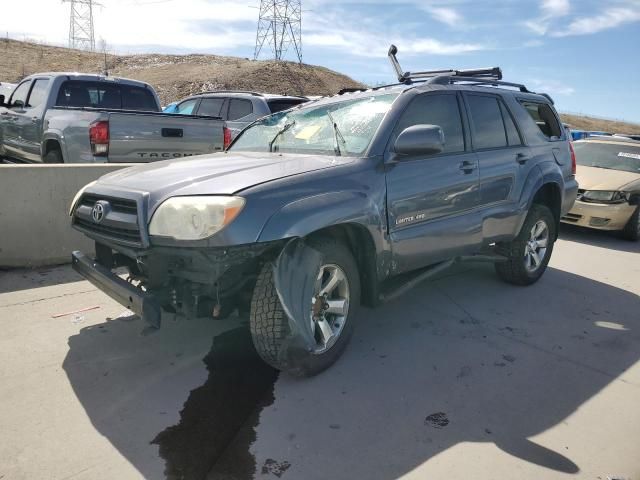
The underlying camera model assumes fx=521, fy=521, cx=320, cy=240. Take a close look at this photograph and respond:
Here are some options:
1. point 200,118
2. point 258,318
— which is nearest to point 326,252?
point 258,318

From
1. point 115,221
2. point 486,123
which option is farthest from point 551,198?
→ point 115,221

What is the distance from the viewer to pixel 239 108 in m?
9.64

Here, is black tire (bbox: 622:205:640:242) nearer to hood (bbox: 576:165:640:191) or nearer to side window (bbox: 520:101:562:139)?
hood (bbox: 576:165:640:191)

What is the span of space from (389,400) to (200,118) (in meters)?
5.01

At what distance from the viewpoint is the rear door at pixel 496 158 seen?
4.48 metres

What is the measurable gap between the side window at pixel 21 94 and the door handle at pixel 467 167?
679cm

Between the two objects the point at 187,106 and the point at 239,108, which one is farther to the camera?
the point at 187,106

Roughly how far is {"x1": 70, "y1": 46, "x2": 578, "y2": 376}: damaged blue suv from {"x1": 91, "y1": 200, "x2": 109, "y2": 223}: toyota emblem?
0.01m

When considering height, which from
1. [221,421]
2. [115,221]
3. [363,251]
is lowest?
[221,421]

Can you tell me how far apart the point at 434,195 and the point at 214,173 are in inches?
65.6

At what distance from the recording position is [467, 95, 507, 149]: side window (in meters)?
4.52

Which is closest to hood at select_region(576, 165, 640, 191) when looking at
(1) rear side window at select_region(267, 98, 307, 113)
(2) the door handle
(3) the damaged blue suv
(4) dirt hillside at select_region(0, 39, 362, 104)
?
(3) the damaged blue suv

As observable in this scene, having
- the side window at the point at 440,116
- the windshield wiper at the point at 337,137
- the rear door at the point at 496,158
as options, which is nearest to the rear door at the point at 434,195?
the side window at the point at 440,116

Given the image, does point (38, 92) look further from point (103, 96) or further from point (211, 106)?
point (211, 106)
